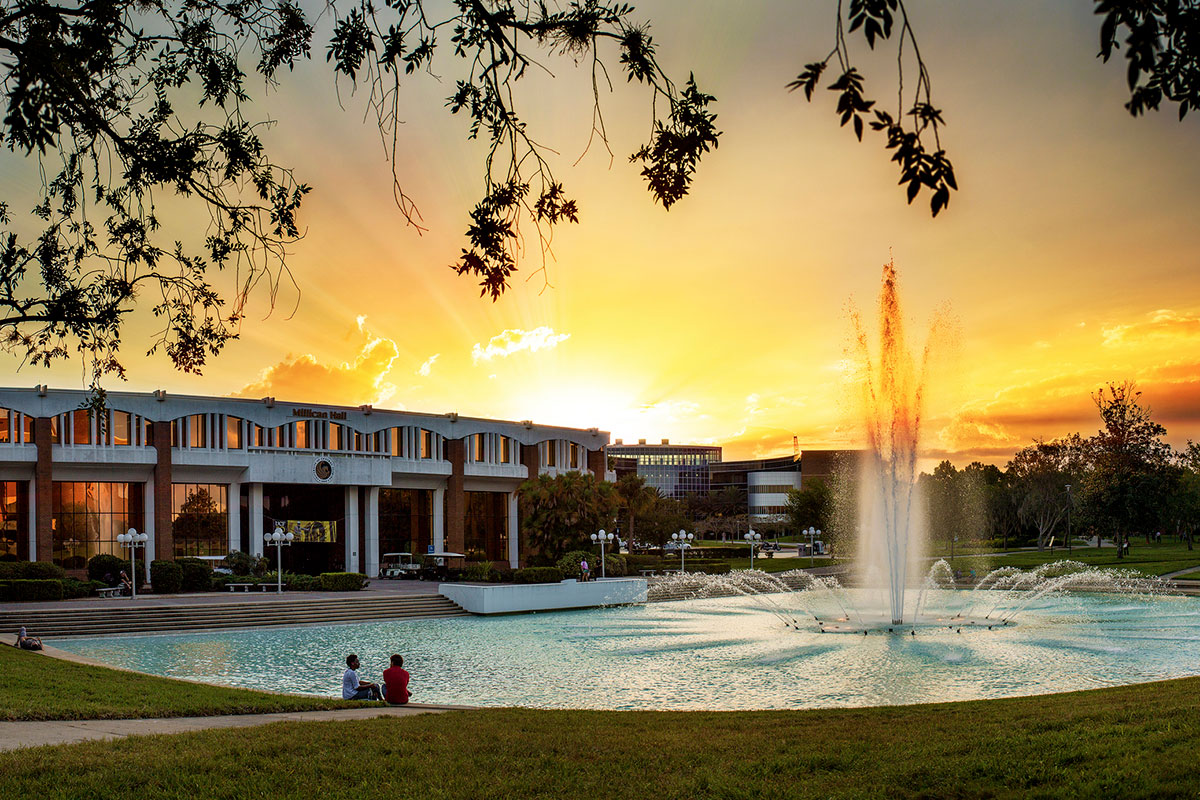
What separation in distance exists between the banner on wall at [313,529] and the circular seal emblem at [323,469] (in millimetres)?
4152

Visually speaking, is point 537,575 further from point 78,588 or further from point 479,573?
point 78,588

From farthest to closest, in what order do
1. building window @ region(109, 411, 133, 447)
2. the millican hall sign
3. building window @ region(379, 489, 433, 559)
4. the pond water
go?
building window @ region(379, 489, 433, 559), the millican hall sign, building window @ region(109, 411, 133, 447), the pond water

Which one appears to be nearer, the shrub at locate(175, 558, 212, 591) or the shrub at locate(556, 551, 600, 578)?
the shrub at locate(175, 558, 212, 591)

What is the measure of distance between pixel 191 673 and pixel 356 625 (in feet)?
43.1

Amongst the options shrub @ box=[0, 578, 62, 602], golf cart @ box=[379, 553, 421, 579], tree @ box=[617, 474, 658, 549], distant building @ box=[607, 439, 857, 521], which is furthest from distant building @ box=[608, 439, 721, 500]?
shrub @ box=[0, 578, 62, 602]

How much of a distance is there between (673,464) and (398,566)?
414 ft

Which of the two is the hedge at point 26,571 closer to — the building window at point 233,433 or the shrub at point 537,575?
the building window at point 233,433

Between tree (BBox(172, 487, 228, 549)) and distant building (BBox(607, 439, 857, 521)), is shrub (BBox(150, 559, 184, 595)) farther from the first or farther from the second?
distant building (BBox(607, 439, 857, 521))

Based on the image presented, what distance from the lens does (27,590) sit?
1559 inches

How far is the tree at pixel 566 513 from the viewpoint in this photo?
5612cm

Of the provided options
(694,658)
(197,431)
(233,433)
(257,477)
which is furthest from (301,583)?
(694,658)

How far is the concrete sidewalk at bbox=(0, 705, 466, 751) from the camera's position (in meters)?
11.5

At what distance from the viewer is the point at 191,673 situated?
76.5 ft

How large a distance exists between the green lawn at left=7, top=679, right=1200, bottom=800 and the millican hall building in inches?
1597
